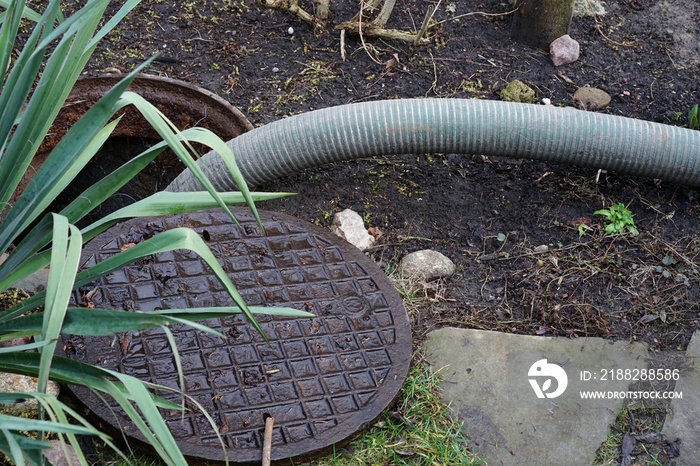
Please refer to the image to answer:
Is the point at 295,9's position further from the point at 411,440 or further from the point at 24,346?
the point at 24,346

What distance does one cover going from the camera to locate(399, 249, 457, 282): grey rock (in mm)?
→ 2805

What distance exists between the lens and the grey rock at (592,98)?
140 inches

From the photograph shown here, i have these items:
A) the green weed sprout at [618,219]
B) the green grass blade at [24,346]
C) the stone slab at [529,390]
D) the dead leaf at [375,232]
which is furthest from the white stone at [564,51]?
the green grass blade at [24,346]

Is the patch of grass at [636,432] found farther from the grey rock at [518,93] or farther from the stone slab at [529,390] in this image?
the grey rock at [518,93]

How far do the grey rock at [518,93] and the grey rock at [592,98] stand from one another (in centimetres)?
27

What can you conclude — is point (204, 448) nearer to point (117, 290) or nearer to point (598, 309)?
point (117, 290)

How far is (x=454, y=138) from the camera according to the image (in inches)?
113

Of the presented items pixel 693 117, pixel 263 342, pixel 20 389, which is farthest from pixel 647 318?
pixel 20 389

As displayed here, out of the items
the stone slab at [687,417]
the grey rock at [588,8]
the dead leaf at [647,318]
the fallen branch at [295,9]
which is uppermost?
the fallen branch at [295,9]

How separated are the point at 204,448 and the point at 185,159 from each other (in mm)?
1069

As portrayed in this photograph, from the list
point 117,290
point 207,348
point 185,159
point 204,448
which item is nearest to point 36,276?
point 117,290

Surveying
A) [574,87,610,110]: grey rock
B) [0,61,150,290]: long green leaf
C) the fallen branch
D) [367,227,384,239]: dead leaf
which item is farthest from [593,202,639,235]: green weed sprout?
[0,61,150,290]: long green leaf

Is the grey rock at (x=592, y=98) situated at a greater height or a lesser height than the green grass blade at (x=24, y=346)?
lesser

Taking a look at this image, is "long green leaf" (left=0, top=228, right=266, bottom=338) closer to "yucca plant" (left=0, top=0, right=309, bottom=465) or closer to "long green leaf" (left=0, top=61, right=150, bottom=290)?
"yucca plant" (left=0, top=0, right=309, bottom=465)
